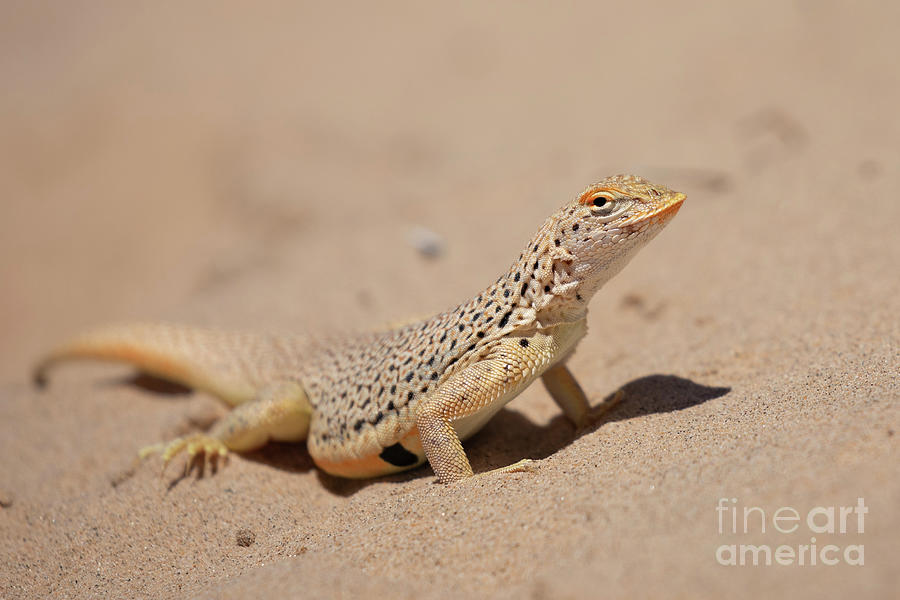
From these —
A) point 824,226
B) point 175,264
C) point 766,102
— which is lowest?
point 175,264

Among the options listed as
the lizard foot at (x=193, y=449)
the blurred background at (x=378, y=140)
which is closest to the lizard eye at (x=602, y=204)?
the lizard foot at (x=193, y=449)

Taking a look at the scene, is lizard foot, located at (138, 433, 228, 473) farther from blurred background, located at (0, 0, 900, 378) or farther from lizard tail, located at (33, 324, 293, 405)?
blurred background, located at (0, 0, 900, 378)

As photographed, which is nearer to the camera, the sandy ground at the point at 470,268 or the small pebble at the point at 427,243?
the sandy ground at the point at 470,268

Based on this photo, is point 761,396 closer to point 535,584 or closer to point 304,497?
point 535,584

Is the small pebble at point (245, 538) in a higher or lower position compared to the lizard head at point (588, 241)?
lower

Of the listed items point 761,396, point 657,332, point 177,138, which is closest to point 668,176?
point 657,332

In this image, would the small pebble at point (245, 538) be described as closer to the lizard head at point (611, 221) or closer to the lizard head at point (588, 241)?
the lizard head at point (588, 241)
